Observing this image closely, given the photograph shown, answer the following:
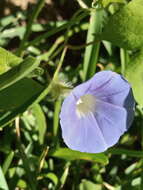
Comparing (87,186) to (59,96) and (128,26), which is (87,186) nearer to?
(59,96)

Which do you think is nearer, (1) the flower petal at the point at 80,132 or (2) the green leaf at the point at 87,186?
(1) the flower petal at the point at 80,132

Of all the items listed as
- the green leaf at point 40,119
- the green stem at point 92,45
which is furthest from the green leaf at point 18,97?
the green stem at point 92,45

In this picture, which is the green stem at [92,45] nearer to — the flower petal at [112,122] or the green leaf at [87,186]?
the flower petal at [112,122]

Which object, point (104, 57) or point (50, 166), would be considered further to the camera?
point (104, 57)

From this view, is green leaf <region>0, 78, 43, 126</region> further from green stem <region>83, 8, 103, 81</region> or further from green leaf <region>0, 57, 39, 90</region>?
green stem <region>83, 8, 103, 81</region>

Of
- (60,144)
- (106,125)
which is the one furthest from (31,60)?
(60,144)

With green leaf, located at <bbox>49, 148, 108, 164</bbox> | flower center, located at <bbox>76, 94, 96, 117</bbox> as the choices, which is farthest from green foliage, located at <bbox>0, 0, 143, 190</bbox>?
flower center, located at <bbox>76, 94, 96, 117</bbox>

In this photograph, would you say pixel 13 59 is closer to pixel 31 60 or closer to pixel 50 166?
pixel 31 60
